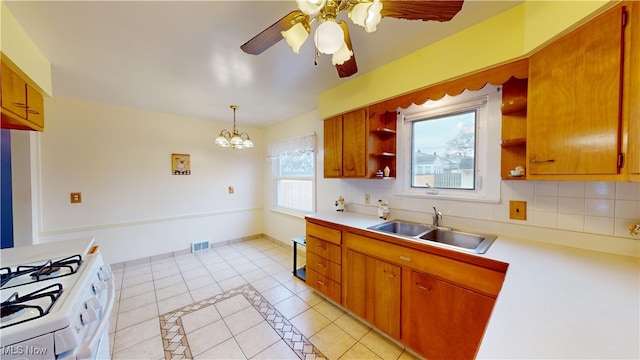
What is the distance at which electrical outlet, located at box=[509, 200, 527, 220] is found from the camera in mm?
1501

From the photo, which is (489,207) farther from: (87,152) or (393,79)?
(87,152)

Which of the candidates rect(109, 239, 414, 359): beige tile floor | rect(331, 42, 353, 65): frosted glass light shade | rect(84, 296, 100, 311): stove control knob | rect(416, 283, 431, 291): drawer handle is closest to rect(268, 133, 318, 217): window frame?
rect(109, 239, 414, 359): beige tile floor

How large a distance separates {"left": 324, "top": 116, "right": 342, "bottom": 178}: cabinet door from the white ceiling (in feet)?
1.40

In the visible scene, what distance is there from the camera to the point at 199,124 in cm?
367

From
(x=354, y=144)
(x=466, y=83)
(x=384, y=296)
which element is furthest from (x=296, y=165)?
(x=466, y=83)

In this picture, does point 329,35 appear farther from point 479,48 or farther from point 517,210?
point 517,210

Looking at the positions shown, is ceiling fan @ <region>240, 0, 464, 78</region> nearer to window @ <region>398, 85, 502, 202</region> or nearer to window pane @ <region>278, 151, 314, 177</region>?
window @ <region>398, 85, 502, 202</region>

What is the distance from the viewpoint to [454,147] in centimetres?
190

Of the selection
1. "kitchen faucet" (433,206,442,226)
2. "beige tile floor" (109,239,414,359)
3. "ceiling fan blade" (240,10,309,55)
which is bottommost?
"beige tile floor" (109,239,414,359)

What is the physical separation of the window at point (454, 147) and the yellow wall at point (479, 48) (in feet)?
1.14

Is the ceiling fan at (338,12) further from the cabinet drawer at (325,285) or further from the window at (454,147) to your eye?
the cabinet drawer at (325,285)

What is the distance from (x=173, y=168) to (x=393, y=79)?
349 cm

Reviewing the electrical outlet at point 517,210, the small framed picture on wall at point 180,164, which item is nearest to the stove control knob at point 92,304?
the electrical outlet at point 517,210

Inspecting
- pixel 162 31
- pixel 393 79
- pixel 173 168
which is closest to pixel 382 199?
pixel 393 79
